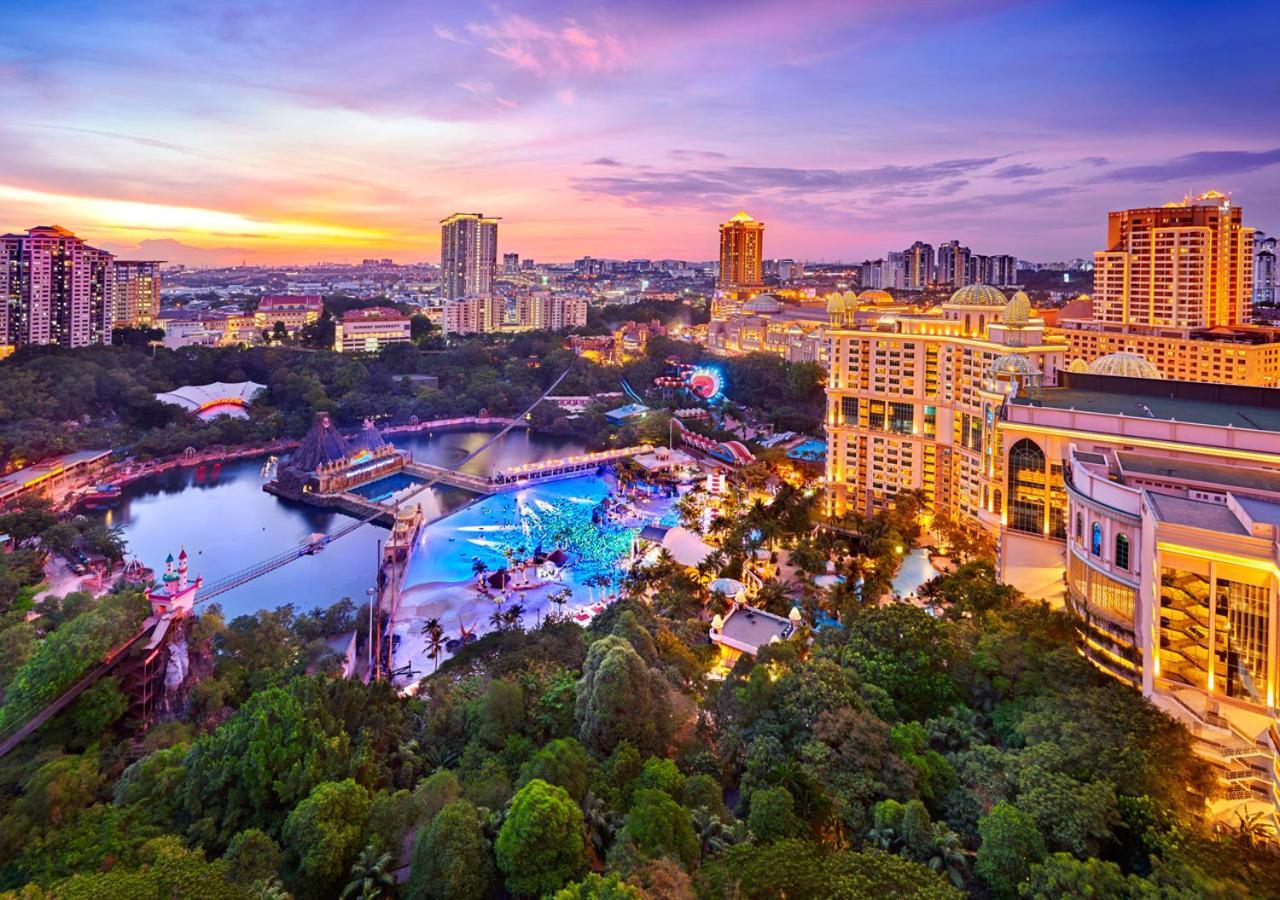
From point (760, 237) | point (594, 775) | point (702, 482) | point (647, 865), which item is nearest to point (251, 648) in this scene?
point (594, 775)

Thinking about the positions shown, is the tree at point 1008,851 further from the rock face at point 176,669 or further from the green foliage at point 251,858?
the rock face at point 176,669

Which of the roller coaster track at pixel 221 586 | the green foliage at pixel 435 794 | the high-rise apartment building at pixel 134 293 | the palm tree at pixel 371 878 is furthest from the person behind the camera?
the high-rise apartment building at pixel 134 293

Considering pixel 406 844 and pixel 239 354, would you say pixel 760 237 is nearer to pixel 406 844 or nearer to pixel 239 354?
pixel 239 354

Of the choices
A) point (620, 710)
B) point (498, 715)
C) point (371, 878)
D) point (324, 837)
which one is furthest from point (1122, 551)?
point (324, 837)

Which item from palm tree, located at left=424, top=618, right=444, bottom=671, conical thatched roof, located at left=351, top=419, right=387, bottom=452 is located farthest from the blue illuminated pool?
conical thatched roof, located at left=351, top=419, right=387, bottom=452

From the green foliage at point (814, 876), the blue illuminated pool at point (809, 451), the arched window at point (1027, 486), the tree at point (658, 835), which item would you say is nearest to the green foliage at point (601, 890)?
the tree at point (658, 835)

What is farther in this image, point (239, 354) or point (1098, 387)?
point (239, 354)
